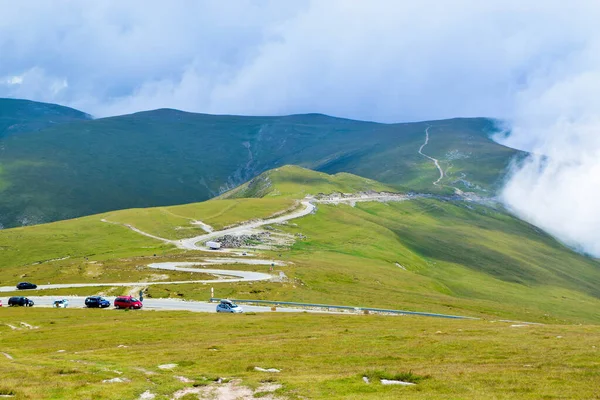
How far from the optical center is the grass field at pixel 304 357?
103 feet

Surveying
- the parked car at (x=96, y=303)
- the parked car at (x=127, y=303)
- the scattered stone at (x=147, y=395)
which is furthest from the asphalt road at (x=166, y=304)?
the scattered stone at (x=147, y=395)

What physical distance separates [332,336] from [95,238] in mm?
166113

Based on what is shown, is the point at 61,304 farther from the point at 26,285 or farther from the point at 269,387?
the point at 269,387

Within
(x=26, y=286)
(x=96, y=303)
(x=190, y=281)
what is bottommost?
(x=96, y=303)

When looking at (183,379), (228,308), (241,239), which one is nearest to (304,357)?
(183,379)

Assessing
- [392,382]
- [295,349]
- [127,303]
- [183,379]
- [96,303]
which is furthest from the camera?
[96,303]

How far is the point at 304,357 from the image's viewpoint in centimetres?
4378

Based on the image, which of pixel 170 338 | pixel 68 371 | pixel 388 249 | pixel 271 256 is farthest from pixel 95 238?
pixel 68 371

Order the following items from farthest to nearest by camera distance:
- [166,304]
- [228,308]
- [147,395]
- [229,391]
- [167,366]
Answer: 1. [166,304]
2. [228,308]
3. [167,366]
4. [229,391]
5. [147,395]

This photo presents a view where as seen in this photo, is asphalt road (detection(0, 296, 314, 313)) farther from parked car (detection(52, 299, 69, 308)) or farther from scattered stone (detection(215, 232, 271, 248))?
scattered stone (detection(215, 232, 271, 248))

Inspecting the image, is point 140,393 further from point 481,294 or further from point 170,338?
point 481,294

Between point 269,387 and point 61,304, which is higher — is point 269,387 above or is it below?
above

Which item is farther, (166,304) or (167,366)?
(166,304)

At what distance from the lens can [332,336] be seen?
5559cm
